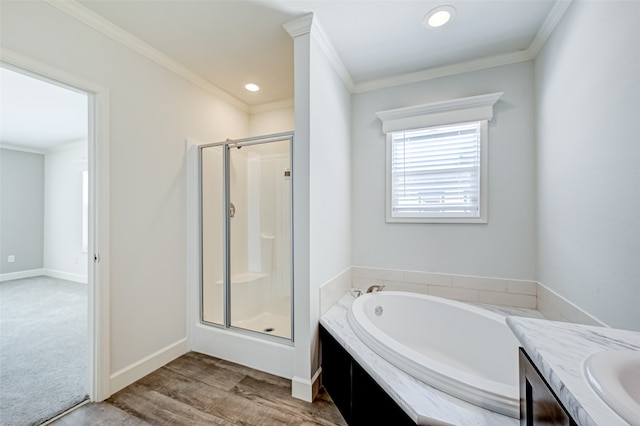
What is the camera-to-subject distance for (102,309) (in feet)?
5.61

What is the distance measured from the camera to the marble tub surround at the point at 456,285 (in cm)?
208

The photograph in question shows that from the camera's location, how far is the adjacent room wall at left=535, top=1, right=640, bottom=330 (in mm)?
1097

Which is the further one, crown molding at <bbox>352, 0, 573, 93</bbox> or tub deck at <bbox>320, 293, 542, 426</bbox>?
crown molding at <bbox>352, 0, 573, 93</bbox>

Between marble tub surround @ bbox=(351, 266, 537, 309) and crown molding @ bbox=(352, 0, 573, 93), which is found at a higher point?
crown molding @ bbox=(352, 0, 573, 93)

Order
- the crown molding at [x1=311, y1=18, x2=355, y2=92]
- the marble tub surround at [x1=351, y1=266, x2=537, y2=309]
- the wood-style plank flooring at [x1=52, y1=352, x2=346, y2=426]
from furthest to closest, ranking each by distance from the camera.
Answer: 1. the marble tub surround at [x1=351, y1=266, x2=537, y2=309]
2. the crown molding at [x1=311, y1=18, x2=355, y2=92]
3. the wood-style plank flooring at [x1=52, y1=352, x2=346, y2=426]

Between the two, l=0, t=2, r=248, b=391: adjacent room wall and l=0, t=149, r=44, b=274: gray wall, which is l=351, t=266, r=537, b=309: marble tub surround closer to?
l=0, t=2, r=248, b=391: adjacent room wall

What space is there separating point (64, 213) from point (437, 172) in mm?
6579

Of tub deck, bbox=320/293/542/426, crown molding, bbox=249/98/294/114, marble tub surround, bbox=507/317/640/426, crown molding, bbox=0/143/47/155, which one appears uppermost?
crown molding, bbox=249/98/294/114

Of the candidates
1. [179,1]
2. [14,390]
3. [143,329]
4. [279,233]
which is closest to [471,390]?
[279,233]

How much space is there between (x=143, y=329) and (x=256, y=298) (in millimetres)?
944

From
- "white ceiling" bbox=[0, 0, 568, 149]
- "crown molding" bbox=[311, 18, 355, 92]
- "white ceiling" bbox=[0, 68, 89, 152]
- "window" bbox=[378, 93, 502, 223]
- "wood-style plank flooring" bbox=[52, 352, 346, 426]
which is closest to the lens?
"wood-style plank flooring" bbox=[52, 352, 346, 426]

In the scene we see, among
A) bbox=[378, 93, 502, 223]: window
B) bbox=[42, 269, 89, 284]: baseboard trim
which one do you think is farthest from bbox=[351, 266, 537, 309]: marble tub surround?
bbox=[42, 269, 89, 284]: baseboard trim

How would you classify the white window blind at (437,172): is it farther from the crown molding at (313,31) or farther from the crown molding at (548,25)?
the crown molding at (313,31)

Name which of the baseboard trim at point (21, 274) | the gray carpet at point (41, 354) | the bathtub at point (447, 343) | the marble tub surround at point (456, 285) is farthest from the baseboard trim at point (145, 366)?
the baseboard trim at point (21, 274)
